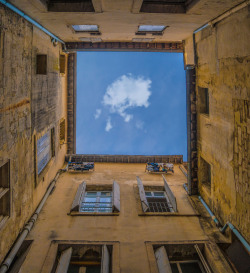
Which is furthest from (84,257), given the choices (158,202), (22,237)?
(158,202)

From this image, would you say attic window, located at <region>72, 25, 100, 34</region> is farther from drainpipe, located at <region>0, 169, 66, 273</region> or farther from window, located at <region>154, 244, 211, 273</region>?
window, located at <region>154, 244, 211, 273</region>

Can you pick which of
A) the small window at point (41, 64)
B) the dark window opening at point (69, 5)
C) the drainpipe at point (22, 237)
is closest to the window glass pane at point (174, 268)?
the drainpipe at point (22, 237)

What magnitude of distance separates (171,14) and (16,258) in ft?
37.2

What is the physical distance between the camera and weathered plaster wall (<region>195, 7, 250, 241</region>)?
7133mm

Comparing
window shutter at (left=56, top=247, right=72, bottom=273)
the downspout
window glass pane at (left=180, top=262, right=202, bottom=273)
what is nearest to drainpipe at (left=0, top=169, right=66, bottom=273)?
window shutter at (left=56, top=247, right=72, bottom=273)

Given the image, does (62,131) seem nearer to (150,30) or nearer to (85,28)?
(85,28)

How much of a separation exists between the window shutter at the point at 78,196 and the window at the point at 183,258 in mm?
4106

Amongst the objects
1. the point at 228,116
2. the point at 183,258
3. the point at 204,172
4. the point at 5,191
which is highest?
the point at 228,116

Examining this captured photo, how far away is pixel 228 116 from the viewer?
8.50 metres

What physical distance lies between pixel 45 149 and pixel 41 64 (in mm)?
4506

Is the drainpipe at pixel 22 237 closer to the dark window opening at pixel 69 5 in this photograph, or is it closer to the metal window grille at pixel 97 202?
the metal window grille at pixel 97 202

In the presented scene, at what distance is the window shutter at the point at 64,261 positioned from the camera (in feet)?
24.1

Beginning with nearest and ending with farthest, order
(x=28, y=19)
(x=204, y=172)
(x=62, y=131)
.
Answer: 1. (x=28, y=19)
2. (x=204, y=172)
3. (x=62, y=131)

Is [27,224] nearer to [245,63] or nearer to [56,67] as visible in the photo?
[56,67]
